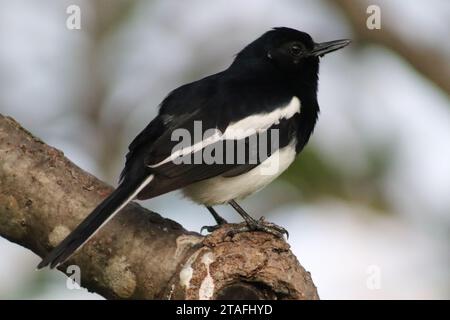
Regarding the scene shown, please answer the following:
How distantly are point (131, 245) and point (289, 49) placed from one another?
6.24 ft

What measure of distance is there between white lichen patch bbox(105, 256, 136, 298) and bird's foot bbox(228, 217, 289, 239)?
0.45 meters

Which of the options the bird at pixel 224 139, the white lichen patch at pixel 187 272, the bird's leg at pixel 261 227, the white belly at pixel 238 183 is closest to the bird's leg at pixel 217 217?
the bird at pixel 224 139

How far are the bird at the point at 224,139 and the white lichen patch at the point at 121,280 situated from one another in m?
0.24

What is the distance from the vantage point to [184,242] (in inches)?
156

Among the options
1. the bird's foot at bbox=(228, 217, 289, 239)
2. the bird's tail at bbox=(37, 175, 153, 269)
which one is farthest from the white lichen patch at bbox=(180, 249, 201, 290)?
the bird's tail at bbox=(37, 175, 153, 269)

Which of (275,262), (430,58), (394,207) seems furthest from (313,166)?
(275,262)

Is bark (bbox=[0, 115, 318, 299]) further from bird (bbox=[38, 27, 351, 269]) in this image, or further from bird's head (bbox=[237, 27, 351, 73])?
bird's head (bbox=[237, 27, 351, 73])

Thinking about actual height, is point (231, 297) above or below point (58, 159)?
below

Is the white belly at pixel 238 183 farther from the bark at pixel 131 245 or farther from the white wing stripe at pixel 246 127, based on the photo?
the bark at pixel 131 245

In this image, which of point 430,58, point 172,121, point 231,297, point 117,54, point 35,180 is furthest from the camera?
point 117,54

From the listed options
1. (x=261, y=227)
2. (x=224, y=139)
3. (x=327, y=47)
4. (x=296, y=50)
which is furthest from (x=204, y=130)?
(x=327, y=47)

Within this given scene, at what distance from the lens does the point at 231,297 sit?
3764 millimetres

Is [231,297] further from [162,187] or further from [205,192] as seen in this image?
[205,192]

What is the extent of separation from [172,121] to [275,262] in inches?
40.8
